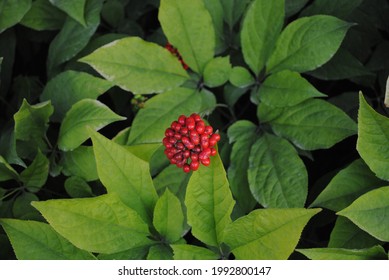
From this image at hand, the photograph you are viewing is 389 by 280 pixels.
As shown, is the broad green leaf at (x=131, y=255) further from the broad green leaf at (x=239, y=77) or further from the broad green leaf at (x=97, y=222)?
the broad green leaf at (x=239, y=77)

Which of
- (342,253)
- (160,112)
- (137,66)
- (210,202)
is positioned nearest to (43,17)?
(137,66)

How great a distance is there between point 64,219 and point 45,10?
85cm

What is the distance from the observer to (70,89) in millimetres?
1430

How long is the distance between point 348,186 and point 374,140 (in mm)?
150

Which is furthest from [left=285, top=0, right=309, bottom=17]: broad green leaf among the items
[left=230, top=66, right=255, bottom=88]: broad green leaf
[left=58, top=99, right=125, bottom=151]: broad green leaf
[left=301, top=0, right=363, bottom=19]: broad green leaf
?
[left=58, top=99, right=125, bottom=151]: broad green leaf

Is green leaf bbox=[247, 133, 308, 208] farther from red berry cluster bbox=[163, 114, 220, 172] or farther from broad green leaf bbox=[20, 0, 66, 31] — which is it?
broad green leaf bbox=[20, 0, 66, 31]

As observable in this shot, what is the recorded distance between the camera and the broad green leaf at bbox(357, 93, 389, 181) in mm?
1089

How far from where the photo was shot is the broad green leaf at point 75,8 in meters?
1.42

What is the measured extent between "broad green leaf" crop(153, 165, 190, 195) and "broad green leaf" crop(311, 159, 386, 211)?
1.18 feet

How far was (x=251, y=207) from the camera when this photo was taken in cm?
137

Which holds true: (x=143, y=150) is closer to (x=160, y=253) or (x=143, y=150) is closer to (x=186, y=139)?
(x=186, y=139)

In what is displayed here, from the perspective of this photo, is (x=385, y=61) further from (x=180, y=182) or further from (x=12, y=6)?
(x=12, y=6)

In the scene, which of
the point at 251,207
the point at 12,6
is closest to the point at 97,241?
the point at 251,207

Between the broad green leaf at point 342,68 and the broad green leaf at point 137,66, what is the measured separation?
0.43 meters
